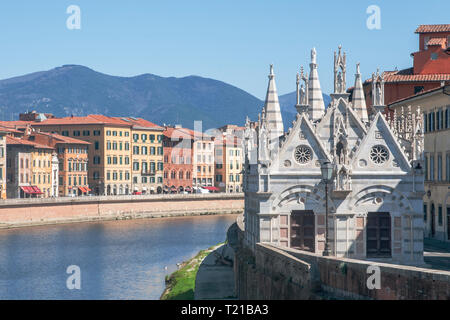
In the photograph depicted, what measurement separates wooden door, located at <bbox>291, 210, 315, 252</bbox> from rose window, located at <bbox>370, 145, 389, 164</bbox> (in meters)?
3.70

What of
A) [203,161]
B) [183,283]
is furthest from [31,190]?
[183,283]

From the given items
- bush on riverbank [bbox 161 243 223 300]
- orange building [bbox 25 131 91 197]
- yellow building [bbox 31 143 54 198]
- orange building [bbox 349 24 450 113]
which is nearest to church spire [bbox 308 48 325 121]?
bush on riverbank [bbox 161 243 223 300]

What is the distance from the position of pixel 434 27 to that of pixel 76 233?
53.1 metres

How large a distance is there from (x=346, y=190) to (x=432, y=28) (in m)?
37.4

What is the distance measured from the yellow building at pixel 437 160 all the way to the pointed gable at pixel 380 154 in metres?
13.2

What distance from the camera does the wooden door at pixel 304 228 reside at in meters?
39.1

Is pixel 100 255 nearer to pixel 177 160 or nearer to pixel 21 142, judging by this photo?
pixel 21 142

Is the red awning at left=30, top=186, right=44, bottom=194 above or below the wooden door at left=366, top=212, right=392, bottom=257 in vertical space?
below

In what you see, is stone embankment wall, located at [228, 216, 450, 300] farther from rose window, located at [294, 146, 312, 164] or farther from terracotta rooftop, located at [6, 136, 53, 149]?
terracotta rooftop, located at [6, 136, 53, 149]

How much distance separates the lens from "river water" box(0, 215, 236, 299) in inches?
2357

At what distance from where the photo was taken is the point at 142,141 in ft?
542

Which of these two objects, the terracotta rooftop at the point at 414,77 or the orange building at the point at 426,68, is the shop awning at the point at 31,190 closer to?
the terracotta rooftop at the point at 414,77

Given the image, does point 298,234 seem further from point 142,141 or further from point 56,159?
point 142,141
